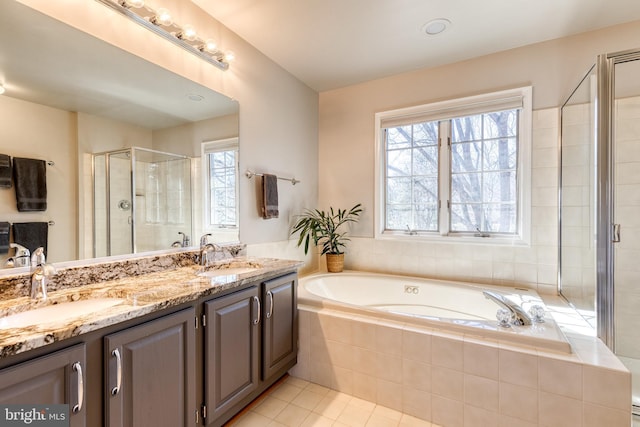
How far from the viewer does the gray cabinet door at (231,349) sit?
141 centimetres

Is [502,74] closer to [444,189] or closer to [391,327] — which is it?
[444,189]

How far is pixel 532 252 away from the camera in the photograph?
243 centimetres

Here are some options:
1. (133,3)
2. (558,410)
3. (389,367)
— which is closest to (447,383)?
(389,367)

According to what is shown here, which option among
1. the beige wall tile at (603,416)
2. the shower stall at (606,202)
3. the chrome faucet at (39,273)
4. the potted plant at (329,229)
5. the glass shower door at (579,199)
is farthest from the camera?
the potted plant at (329,229)

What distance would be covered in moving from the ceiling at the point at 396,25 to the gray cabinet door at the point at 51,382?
6.85ft

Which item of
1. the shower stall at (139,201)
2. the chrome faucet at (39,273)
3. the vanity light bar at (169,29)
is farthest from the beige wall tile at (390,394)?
the vanity light bar at (169,29)

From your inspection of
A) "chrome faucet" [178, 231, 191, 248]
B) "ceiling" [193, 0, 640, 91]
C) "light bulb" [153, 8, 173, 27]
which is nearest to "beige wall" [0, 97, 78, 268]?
"chrome faucet" [178, 231, 191, 248]

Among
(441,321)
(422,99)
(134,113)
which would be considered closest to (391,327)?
(441,321)

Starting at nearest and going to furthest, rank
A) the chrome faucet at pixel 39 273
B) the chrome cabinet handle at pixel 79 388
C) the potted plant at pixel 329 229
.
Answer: the chrome cabinet handle at pixel 79 388, the chrome faucet at pixel 39 273, the potted plant at pixel 329 229

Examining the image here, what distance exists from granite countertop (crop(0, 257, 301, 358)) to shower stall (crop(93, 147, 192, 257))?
191mm

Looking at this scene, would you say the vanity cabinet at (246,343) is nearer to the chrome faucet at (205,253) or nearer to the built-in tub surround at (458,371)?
the built-in tub surround at (458,371)

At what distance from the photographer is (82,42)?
4.68 feet

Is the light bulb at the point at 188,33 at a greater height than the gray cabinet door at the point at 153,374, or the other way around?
the light bulb at the point at 188,33

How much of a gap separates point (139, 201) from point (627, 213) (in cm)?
308
